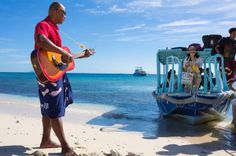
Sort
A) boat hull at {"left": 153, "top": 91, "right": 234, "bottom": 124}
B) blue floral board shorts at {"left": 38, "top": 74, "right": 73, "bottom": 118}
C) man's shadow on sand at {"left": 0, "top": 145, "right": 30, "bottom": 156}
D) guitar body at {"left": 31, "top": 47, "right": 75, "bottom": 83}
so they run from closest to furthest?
guitar body at {"left": 31, "top": 47, "right": 75, "bottom": 83} → blue floral board shorts at {"left": 38, "top": 74, "right": 73, "bottom": 118} → man's shadow on sand at {"left": 0, "top": 145, "right": 30, "bottom": 156} → boat hull at {"left": 153, "top": 91, "right": 234, "bottom": 124}

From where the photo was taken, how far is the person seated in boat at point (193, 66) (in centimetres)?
929

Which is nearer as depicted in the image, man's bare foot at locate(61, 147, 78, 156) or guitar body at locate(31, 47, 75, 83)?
guitar body at locate(31, 47, 75, 83)

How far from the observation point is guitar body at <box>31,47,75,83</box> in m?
4.30

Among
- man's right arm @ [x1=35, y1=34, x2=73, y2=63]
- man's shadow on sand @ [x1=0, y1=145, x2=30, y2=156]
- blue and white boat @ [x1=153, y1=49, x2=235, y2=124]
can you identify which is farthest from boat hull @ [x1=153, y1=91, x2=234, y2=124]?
man's right arm @ [x1=35, y1=34, x2=73, y2=63]

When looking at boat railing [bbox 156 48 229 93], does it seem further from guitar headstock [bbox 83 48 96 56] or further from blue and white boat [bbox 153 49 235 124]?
guitar headstock [bbox 83 48 96 56]

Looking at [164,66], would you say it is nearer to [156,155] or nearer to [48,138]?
[156,155]

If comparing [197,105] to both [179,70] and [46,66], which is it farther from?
[46,66]

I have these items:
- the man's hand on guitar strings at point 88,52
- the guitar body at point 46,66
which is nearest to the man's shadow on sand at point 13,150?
the guitar body at point 46,66

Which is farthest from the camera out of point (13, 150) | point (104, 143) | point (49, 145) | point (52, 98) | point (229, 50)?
point (229, 50)

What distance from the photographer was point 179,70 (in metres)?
9.74

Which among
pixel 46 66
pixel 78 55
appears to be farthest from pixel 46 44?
pixel 78 55

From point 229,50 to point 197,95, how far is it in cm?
189

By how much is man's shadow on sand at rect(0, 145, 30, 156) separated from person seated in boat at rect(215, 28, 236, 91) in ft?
21.8

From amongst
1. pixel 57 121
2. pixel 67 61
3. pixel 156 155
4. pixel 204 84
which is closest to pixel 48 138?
pixel 57 121
